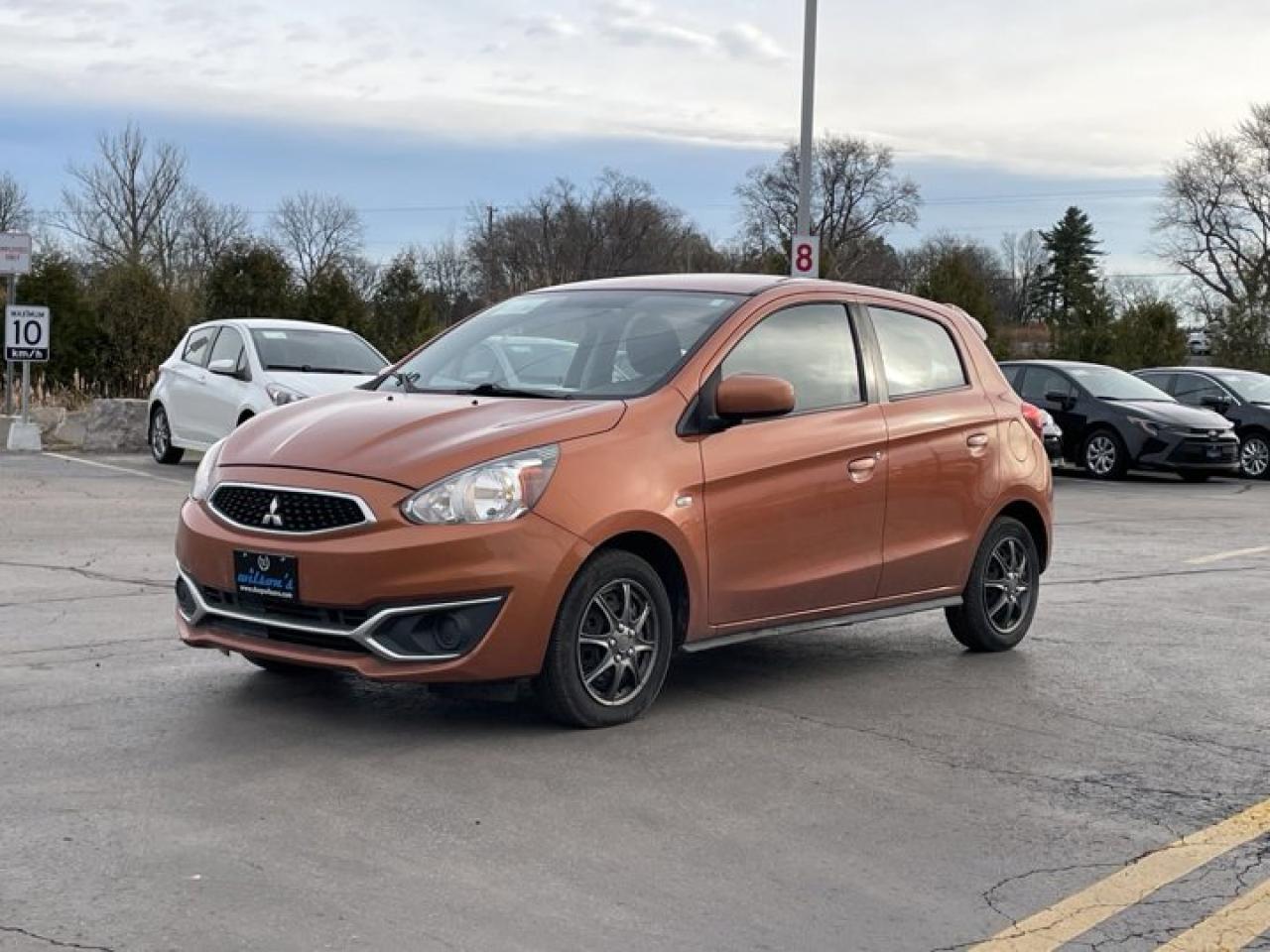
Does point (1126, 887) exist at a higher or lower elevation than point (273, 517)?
lower

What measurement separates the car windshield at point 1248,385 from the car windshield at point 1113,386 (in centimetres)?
183

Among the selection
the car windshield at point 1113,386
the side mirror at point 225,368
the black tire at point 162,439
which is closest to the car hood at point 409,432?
the side mirror at point 225,368

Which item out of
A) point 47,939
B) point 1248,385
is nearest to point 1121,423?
point 1248,385

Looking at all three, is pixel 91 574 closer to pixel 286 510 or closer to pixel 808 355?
pixel 286 510

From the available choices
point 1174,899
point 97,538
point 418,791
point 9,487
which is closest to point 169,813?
point 418,791

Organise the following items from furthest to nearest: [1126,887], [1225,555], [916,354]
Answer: [1225,555]
[916,354]
[1126,887]

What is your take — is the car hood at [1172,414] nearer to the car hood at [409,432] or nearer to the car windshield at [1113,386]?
the car windshield at [1113,386]

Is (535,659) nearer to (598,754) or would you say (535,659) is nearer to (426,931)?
(598,754)

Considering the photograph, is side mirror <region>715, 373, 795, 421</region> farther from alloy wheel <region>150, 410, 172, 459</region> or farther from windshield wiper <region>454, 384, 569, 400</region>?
alloy wheel <region>150, 410, 172, 459</region>

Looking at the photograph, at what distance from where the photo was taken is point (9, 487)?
14695 millimetres

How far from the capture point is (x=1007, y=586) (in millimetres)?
7965

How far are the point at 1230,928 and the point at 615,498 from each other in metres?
2.52

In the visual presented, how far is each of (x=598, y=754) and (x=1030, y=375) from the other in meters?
18.1

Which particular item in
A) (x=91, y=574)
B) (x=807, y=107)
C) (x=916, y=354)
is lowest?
(x=91, y=574)
